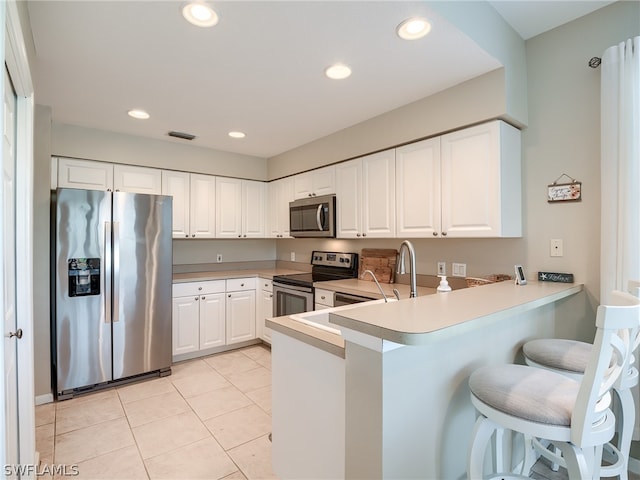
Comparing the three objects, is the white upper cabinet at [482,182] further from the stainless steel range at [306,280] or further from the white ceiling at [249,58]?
the stainless steel range at [306,280]

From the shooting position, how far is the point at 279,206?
14.0ft

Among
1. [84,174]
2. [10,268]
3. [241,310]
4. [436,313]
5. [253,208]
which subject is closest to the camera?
[436,313]

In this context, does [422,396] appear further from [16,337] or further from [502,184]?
[16,337]

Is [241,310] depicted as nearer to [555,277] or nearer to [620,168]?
[555,277]

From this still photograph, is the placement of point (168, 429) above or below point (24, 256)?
below

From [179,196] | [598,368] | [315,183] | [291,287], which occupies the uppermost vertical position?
[315,183]

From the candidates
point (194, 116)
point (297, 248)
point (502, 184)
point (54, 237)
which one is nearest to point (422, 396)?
point (502, 184)

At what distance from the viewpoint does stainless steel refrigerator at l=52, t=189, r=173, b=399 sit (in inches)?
107

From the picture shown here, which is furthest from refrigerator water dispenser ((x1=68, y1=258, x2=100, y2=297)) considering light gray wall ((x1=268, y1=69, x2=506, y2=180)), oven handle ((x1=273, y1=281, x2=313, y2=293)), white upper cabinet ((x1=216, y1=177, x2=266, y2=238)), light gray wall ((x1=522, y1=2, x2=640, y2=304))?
light gray wall ((x1=522, y1=2, x2=640, y2=304))

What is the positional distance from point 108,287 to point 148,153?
4.94ft

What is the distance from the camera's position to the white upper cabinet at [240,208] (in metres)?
4.08

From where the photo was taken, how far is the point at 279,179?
14.1ft
